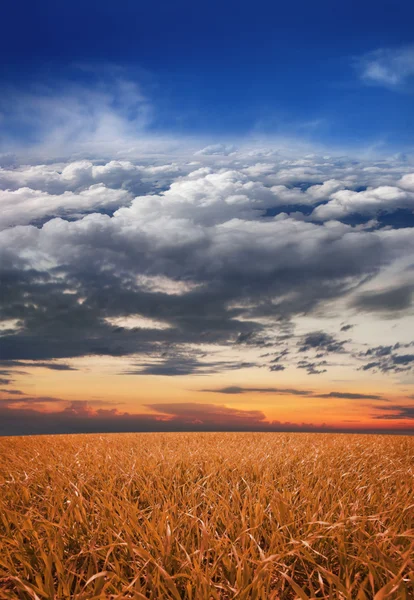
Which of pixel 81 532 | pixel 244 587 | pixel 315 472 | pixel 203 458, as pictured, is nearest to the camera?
pixel 244 587

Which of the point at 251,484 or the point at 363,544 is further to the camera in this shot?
the point at 251,484

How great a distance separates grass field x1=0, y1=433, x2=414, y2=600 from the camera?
266 cm

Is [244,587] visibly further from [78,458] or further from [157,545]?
[78,458]

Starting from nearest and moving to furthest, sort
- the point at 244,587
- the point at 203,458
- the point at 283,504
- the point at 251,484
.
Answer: the point at 244,587 → the point at 283,504 → the point at 251,484 → the point at 203,458

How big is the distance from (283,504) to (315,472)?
1.86 m

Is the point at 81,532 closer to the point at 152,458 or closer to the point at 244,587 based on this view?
the point at 244,587

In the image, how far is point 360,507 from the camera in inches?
151

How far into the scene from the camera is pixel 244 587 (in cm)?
264

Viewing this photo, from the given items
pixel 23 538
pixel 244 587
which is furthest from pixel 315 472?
pixel 23 538

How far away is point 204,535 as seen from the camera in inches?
112

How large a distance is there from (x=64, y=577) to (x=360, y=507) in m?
2.50

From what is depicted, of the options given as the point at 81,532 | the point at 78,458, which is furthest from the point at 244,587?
the point at 78,458

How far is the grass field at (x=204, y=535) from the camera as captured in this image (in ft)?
8.72

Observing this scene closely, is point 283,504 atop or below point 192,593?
atop
